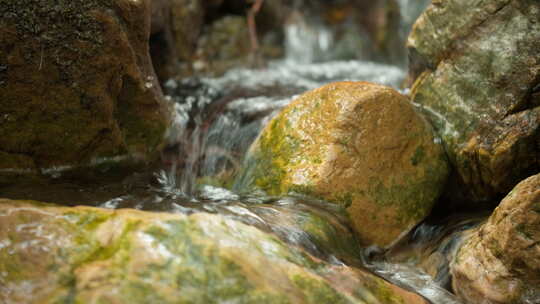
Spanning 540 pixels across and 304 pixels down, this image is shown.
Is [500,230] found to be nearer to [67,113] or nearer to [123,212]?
[123,212]

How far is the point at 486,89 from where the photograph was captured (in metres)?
4.21

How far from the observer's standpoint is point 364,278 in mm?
3076

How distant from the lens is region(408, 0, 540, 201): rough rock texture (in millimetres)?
3984

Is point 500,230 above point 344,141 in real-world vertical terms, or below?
below

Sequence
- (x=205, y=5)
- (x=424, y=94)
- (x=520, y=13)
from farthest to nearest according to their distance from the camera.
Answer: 1. (x=205, y=5)
2. (x=424, y=94)
3. (x=520, y=13)

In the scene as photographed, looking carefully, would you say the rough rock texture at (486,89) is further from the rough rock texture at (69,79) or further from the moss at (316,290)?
the rough rock texture at (69,79)

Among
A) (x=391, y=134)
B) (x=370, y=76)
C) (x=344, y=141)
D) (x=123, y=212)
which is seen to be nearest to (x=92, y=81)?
(x=123, y=212)

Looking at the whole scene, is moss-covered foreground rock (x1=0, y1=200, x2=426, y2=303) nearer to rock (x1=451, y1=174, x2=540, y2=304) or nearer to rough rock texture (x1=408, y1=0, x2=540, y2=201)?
rock (x1=451, y1=174, x2=540, y2=304)

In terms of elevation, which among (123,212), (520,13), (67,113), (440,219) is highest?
(520,13)

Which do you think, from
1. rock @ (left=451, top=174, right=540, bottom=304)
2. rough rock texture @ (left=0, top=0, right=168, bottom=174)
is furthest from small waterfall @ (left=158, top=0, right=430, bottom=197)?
rock @ (left=451, top=174, right=540, bottom=304)

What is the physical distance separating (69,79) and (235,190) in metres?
1.67

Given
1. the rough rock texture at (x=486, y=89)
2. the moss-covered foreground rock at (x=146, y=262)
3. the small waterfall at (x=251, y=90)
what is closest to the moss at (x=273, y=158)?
the small waterfall at (x=251, y=90)

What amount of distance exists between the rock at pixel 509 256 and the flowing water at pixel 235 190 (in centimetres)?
29

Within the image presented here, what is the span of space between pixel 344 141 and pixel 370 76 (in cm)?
473
